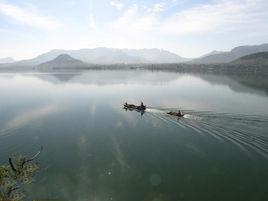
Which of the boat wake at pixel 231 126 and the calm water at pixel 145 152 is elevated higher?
the boat wake at pixel 231 126

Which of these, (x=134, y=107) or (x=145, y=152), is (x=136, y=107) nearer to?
(x=134, y=107)

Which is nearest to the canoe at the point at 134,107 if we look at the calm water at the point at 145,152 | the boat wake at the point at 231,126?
the calm water at the point at 145,152

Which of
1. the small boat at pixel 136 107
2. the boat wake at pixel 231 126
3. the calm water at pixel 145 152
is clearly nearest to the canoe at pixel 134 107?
the small boat at pixel 136 107

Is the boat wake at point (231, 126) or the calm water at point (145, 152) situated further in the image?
the boat wake at point (231, 126)

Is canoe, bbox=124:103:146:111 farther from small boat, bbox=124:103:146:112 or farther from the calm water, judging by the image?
the calm water

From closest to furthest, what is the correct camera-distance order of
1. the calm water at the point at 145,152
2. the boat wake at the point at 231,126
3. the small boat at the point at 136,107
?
the calm water at the point at 145,152 → the boat wake at the point at 231,126 → the small boat at the point at 136,107

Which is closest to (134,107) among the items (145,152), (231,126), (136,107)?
(136,107)

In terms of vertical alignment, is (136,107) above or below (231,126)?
below

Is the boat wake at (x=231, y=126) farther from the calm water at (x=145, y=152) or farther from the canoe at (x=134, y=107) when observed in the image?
the canoe at (x=134, y=107)

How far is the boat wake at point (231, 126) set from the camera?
43219 mm

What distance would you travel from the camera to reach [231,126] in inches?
2078

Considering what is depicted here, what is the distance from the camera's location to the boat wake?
43.2 m

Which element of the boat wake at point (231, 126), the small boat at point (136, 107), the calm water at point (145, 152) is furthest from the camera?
the small boat at point (136, 107)

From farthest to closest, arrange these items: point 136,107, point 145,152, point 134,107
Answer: point 134,107 → point 136,107 → point 145,152
